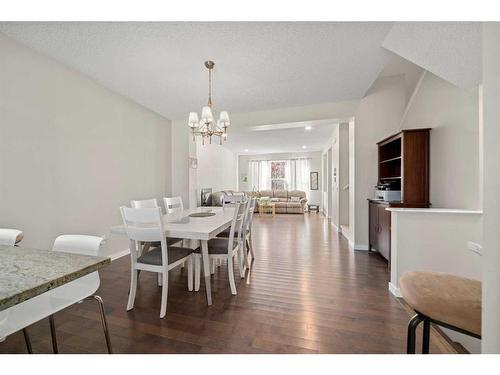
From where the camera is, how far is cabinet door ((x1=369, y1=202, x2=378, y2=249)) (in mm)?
2941

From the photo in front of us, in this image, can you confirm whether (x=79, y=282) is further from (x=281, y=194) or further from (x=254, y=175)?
(x=254, y=175)

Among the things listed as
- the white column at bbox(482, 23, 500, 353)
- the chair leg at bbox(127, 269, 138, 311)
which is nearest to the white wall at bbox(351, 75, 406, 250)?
the white column at bbox(482, 23, 500, 353)

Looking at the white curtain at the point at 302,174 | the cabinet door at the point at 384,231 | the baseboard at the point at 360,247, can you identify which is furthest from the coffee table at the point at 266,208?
the cabinet door at the point at 384,231

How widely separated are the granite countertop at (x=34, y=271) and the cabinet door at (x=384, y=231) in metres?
2.83

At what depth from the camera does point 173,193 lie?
427cm

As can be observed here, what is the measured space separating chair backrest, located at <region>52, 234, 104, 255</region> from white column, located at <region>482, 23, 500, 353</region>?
167cm

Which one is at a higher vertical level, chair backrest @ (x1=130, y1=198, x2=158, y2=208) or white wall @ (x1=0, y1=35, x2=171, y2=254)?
white wall @ (x1=0, y1=35, x2=171, y2=254)

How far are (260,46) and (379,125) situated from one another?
237 centimetres

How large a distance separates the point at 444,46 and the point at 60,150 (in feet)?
12.7

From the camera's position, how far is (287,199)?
27.6 ft

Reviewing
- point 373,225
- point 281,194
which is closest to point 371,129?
point 373,225

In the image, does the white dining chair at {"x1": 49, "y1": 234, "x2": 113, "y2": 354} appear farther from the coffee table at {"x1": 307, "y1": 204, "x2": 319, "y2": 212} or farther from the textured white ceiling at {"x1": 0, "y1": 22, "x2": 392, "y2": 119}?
the coffee table at {"x1": 307, "y1": 204, "x2": 319, "y2": 212}
